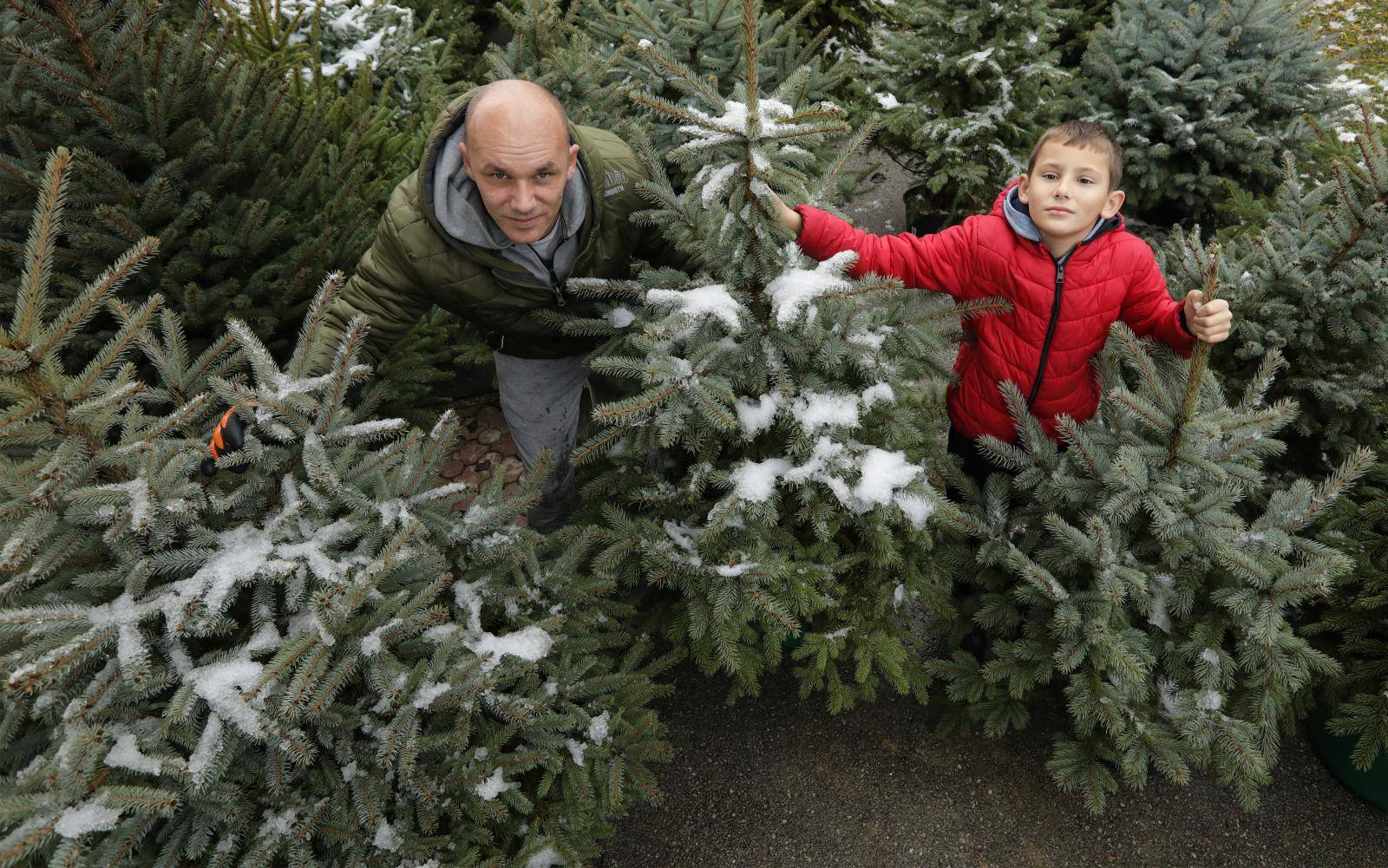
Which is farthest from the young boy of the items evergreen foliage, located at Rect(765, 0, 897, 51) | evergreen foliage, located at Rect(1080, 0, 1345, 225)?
evergreen foliage, located at Rect(765, 0, 897, 51)

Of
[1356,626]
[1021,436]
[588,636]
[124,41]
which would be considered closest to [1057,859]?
[1356,626]

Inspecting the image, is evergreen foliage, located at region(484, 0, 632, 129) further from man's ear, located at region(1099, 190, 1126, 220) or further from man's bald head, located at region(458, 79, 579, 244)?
man's ear, located at region(1099, 190, 1126, 220)

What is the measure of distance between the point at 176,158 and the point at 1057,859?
4371 mm

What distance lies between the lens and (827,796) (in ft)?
10.5

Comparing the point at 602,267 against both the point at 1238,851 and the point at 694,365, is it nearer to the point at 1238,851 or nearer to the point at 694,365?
the point at 694,365

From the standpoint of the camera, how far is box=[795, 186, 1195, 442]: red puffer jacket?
104 inches

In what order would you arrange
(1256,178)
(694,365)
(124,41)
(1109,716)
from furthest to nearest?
(1256,178), (124,41), (1109,716), (694,365)

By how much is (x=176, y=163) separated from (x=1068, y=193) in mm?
3231

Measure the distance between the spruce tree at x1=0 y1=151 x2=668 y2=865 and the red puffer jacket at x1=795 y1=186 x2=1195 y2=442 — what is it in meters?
1.68

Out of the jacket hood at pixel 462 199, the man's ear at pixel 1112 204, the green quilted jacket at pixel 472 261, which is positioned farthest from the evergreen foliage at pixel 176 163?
the man's ear at pixel 1112 204

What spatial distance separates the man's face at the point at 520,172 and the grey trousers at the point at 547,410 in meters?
0.90

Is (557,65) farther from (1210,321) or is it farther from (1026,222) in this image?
(1210,321)

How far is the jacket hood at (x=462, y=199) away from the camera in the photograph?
8.55 ft

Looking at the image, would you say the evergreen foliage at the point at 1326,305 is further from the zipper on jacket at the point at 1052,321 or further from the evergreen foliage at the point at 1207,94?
the evergreen foliage at the point at 1207,94
